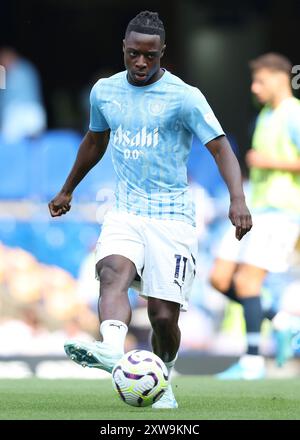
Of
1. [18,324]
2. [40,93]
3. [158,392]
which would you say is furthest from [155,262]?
[40,93]

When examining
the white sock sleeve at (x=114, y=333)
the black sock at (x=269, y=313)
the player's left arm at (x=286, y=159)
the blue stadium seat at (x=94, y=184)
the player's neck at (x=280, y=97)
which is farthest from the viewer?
the blue stadium seat at (x=94, y=184)

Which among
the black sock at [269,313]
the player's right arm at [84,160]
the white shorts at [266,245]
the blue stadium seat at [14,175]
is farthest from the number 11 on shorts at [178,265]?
the blue stadium seat at [14,175]

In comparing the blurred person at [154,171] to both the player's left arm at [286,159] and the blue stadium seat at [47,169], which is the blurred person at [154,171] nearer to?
the player's left arm at [286,159]

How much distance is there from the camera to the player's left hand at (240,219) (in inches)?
310

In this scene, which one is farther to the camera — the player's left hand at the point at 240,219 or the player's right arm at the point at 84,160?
the player's right arm at the point at 84,160

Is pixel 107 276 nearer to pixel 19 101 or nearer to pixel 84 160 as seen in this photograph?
pixel 84 160

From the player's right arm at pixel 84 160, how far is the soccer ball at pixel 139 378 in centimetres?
160

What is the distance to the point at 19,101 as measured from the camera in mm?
14836

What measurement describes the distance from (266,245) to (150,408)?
4.63 metres

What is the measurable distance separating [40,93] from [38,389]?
223 inches

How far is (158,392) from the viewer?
7.69 meters

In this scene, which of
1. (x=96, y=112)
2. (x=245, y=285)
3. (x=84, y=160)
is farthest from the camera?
(x=245, y=285)

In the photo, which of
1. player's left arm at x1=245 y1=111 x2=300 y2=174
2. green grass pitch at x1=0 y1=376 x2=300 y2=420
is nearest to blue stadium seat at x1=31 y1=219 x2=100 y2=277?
player's left arm at x1=245 y1=111 x2=300 y2=174

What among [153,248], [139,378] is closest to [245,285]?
[153,248]
